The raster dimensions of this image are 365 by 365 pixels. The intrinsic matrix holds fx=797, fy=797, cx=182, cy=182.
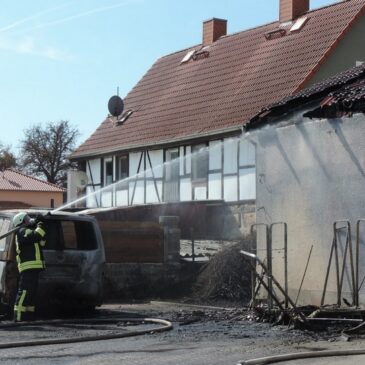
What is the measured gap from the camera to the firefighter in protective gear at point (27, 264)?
460 inches

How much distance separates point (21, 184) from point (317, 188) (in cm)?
5248

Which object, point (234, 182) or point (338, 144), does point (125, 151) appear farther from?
point (338, 144)

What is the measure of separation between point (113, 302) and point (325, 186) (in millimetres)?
6097

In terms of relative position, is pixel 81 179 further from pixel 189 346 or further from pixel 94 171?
pixel 189 346

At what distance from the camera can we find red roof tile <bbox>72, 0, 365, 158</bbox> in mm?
27203

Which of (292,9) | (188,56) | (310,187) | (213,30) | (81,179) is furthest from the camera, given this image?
(213,30)

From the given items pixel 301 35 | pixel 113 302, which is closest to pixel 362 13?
pixel 301 35

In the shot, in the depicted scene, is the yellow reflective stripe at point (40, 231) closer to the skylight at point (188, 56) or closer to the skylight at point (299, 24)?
the skylight at point (299, 24)

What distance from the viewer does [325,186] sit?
12.0m

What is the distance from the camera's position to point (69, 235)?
41.7 ft

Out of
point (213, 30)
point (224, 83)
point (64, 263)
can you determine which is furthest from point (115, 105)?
point (64, 263)

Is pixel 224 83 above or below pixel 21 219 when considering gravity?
above

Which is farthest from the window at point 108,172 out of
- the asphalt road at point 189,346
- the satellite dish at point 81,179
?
the asphalt road at point 189,346

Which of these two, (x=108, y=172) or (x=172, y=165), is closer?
(x=172, y=165)
